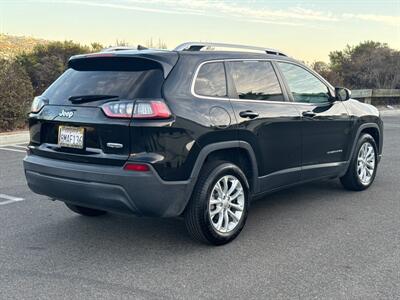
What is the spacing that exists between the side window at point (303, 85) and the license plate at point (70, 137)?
93.5 inches

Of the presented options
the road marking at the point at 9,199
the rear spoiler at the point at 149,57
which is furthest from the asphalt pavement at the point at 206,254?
the rear spoiler at the point at 149,57

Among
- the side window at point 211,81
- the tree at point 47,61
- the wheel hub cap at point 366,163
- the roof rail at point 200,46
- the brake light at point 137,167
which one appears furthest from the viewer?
the tree at point 47,61

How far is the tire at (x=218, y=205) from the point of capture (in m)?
4.36

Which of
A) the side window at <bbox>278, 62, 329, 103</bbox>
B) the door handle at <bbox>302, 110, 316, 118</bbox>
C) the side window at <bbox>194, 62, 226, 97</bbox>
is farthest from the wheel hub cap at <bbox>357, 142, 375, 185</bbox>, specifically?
the side window at <bbox>194, 62, 226, 97</bbox>

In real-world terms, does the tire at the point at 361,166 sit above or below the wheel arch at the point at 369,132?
below

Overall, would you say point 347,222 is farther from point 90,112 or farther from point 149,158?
point 90,112

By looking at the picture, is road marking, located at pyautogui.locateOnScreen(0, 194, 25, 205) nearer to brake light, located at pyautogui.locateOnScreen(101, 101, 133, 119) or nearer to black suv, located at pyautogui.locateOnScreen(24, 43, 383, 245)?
black suv, located at pyautogui.locateOnScreen(24, 43, 383, 245)

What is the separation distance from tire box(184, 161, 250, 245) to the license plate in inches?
41.9

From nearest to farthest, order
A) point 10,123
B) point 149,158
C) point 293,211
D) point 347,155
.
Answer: point 149,158 < point 293,211 < point 347,155 < point 10,123

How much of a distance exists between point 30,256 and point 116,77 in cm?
168

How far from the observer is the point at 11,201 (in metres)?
6.05

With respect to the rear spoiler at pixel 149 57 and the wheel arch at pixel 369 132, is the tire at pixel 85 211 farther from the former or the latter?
the wheel arch at pixel 369 132

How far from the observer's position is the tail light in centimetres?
404

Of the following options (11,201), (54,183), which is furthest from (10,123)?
(54,183)
